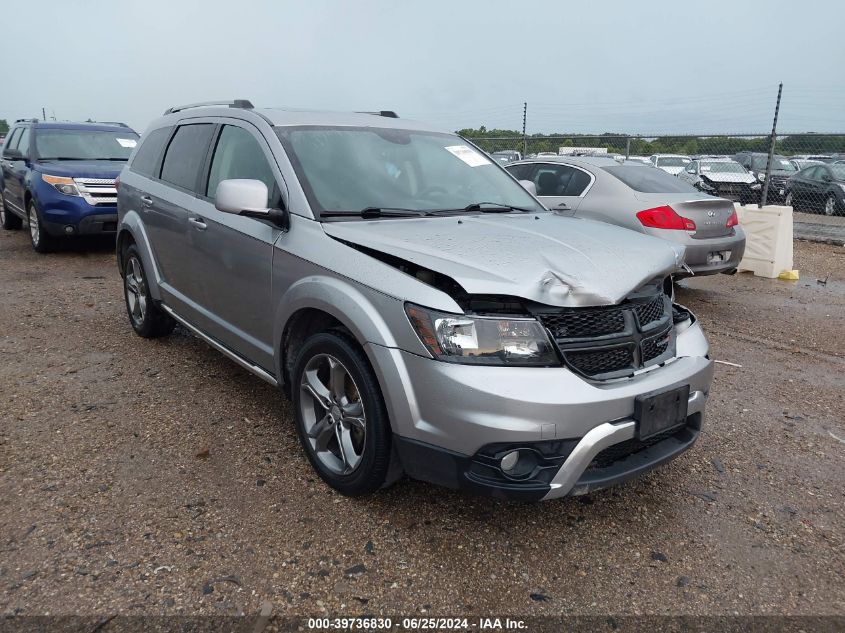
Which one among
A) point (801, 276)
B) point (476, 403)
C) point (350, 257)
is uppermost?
point (350, 257)

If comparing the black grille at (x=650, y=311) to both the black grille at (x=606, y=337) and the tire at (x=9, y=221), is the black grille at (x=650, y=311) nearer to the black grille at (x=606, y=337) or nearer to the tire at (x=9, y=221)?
the black grille at (x=606, y=337)

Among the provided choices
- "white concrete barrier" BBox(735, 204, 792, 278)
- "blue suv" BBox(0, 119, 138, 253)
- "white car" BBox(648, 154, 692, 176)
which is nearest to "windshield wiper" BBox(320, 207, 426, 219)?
"blue suv" BBox(0, 119, 138, 253)

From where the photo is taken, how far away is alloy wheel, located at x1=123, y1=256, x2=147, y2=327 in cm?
516

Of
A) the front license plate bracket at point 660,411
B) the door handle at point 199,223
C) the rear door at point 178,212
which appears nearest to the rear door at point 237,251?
the door handle at point 199,223

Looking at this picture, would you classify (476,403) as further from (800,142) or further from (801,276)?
(800,142)

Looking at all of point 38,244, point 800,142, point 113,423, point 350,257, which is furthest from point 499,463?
point 800,142

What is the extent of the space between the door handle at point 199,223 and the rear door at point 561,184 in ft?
14.8

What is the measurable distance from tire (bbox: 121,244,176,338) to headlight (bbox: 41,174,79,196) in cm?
402

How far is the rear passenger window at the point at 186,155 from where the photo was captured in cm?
420

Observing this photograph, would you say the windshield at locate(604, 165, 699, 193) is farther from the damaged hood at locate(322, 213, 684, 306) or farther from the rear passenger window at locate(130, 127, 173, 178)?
the rear passenger window at locate(130, 127, 173, 178)

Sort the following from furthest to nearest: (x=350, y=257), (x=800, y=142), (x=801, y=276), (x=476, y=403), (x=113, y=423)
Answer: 1. (x=800, y=142)
2. (x=801, y=276)
3. (x=113, y=423)
4. (x=350, y=257)
5. (x=476, y=403)

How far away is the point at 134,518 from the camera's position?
9.41ft

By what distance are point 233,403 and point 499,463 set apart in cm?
224

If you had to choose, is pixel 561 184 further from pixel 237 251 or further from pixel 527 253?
pixel 527 253
